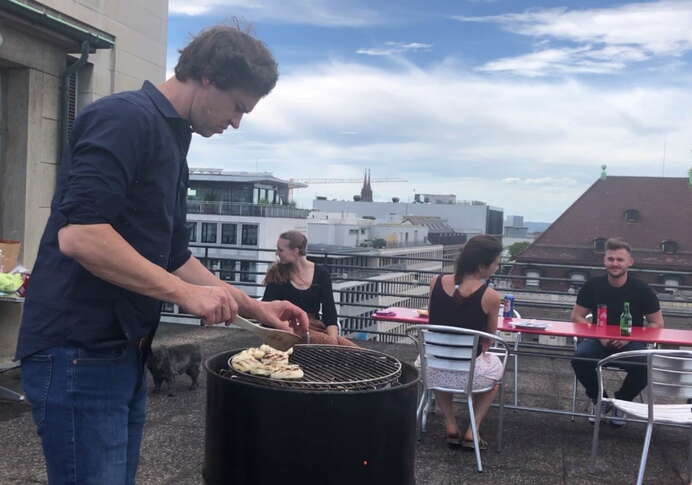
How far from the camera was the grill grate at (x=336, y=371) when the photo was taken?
7.18 ft

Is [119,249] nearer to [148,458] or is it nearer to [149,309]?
[149,309]

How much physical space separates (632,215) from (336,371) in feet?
291

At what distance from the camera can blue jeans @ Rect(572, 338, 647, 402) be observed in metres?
5.58

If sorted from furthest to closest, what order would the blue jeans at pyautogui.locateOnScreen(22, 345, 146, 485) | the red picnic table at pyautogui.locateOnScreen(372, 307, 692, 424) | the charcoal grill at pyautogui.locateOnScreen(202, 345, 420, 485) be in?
the red picnic table at pyautogui.locateOnScreen(372, 307, 692, 424) < the charcoal grill at pyautogui.locateOnScreen(202, 345, 420, 485) < the blue jeans at pyautogui.locateOnScreen(22, 345, 146, 485)

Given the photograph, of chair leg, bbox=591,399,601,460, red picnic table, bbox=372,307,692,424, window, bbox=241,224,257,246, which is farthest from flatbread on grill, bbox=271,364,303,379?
window, bbox=241,224,257,246

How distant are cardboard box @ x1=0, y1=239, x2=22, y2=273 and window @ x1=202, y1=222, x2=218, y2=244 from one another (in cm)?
6671

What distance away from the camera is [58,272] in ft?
5.78

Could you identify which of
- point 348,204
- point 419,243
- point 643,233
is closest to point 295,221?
point 419,243

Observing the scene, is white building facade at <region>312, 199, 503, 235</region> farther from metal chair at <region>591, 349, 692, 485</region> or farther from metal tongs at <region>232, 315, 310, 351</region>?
metal tongs at <region>232, 315, 310, 351</region>

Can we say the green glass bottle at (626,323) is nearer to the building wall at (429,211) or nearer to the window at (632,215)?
the window at (632,215)

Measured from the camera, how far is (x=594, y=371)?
18.7ft

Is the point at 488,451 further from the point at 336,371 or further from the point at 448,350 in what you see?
the point at 336,371

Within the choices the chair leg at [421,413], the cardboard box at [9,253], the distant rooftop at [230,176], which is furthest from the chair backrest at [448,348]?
the distant rooftop at [230,176]

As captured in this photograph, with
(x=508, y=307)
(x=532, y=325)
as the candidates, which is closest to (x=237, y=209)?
(x=508, y=307)
